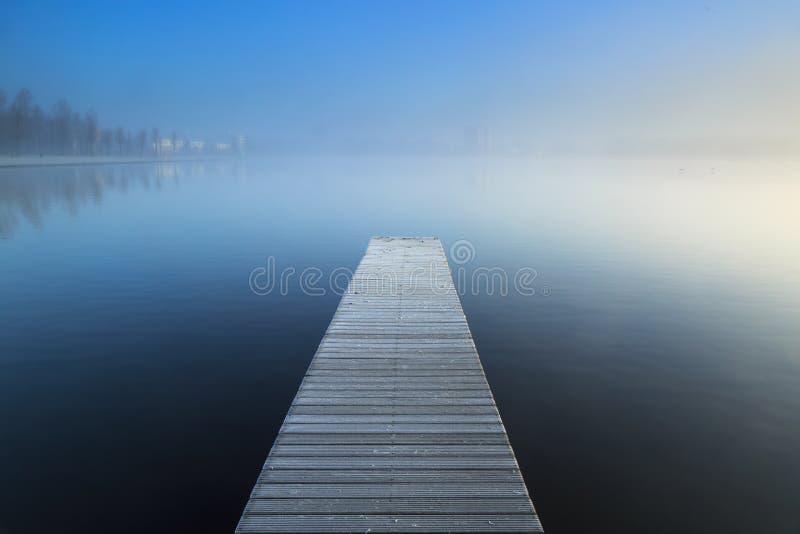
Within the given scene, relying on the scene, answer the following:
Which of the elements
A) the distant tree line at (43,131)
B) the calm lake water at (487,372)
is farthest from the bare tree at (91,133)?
the calm lake water at (487,372)

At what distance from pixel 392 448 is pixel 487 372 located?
7.17 meters

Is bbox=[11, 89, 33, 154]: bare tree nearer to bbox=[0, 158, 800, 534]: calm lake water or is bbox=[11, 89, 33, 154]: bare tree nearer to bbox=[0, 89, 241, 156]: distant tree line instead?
bbox=[0, 89, 241, 156]: distant tree line

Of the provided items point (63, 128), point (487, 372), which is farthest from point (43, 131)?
point (487, 372)

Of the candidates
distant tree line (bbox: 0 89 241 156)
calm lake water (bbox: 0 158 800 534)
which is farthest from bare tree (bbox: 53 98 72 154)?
calm lake water (bbox: 0 158 800 534)

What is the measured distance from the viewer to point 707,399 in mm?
13656

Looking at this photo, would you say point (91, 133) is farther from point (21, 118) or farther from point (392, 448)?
point (392, 448)

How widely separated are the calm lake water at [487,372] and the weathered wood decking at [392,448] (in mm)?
1899

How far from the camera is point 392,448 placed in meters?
8.80

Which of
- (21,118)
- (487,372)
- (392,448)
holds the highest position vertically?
(21,118)

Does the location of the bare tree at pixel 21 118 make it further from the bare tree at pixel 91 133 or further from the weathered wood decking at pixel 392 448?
the weathered wood decking at pixel 392 448

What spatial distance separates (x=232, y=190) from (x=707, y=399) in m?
76.4

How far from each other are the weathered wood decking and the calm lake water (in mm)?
1899

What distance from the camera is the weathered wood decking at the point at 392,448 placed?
23.7 feet

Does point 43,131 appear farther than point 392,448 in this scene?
Yes
